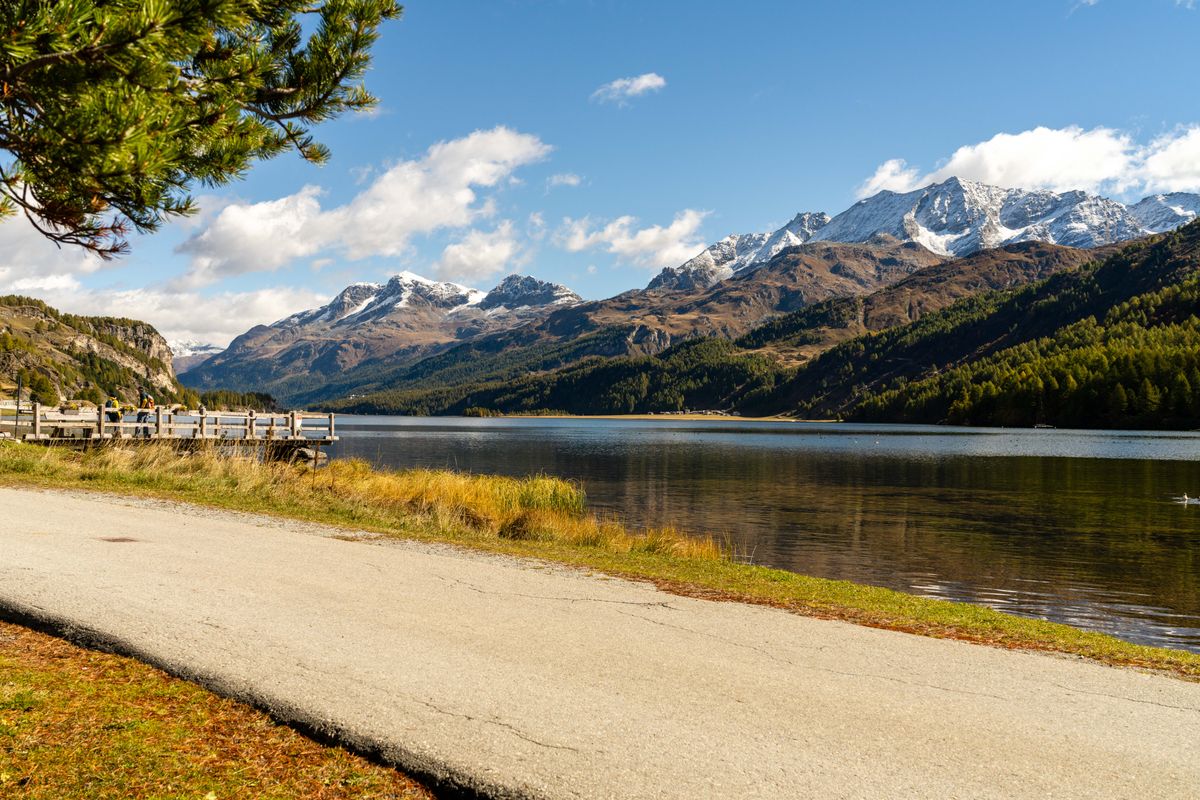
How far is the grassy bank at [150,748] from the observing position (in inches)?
243

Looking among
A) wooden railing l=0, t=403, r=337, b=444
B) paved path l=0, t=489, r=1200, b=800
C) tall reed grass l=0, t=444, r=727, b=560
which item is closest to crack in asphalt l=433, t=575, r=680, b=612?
paved path l=0, t=489, r=1200, b=800

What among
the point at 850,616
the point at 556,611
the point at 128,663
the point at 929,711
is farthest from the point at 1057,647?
the point at 128,663

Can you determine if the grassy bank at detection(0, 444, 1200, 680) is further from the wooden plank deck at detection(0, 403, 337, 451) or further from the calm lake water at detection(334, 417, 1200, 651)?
the wooden plank deck at detection(0, 403, 337, 451)

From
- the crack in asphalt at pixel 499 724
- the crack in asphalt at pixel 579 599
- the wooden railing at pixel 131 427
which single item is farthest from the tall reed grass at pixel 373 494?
the crack in asphalt at pixel 499 724

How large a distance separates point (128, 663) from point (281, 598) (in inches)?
119

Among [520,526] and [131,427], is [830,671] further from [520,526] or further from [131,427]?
[131,427]

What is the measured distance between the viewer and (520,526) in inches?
1043

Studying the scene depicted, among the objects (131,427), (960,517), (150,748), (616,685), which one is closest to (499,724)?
(616,685)

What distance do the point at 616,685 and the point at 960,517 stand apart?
123 ft

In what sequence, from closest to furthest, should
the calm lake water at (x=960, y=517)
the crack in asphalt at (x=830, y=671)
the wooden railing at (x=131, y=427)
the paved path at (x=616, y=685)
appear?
the paved path at (x=616, y=685) < the crack in asphalt at (x=830, y=671) < the calm lake water at (x=960, y=517) < the wooden railing at (x=131, y=427)

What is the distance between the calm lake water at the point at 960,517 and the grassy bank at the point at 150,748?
688 inches

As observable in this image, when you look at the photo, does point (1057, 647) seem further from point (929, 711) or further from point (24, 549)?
point (24, 549)

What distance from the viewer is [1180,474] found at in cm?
6469

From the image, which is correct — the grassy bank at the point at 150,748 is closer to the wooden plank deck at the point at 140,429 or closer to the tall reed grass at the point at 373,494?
the tall reed grass at the point at 373,494
